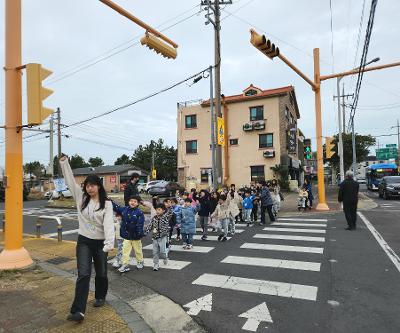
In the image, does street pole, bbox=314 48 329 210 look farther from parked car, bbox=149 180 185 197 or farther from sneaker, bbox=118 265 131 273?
parked car, bbox=149 180 185 197

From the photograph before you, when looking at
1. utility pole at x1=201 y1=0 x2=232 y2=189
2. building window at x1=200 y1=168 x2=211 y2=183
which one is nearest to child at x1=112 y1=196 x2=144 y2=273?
utility pole at x1=201 y1=0 x2=232 y2=189

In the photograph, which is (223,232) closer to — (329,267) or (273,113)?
(329,267)

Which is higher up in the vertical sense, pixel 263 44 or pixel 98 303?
pixel 263 44

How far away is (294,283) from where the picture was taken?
5.38m

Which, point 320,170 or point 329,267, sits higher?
point 320,170

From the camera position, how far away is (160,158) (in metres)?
66.3


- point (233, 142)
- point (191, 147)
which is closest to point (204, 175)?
point (191, 147)

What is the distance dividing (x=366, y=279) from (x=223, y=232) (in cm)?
463

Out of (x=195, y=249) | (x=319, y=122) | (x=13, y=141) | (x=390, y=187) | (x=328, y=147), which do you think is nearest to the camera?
(x=13, y=141)

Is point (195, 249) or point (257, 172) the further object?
point (257, 172)

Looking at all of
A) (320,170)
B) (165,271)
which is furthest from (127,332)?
(320,170)

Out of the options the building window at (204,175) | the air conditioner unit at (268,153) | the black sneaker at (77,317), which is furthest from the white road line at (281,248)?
the building window at (204,175)

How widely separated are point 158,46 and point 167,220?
4022 millimetres

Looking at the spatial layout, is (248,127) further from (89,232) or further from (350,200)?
(89,232)
